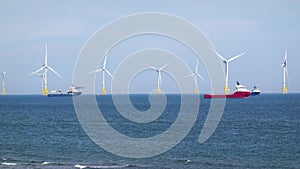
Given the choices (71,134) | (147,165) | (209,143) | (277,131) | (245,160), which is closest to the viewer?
(147,165)

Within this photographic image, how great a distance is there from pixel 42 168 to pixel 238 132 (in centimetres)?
4841

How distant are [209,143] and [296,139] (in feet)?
50.1

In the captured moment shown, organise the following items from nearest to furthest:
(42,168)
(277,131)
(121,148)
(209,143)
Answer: (42,168), (121,148), (209,143), (277,131)

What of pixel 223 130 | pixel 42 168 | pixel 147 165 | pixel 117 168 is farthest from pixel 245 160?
pixel 223 130

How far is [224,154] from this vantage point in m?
60.4

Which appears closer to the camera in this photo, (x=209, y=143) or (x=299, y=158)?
(x=299, y=158)

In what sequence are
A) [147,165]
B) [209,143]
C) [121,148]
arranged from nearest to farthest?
[147,165]
[121,148]
[209,143]

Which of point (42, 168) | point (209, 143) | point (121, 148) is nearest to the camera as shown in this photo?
point (42, 168)

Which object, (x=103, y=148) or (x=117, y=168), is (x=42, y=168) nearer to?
(x=117, y=168)

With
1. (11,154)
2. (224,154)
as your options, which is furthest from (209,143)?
(11,154)

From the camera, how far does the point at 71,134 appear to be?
8456 cm

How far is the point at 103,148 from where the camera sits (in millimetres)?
65562

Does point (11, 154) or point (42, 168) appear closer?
point (42, 168)

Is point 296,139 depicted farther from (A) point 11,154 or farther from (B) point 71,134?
(A) point 11,154
